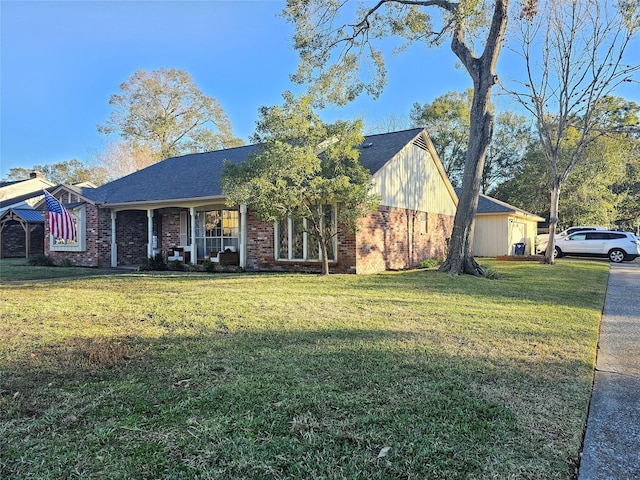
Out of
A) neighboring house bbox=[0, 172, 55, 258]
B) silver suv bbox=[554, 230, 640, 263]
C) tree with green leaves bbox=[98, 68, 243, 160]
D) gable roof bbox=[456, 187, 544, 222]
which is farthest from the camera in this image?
tree with green leaves bbox=[98, 68, 243, 160]

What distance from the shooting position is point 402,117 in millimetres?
36625

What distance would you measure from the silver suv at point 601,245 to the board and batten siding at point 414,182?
23.5 ft

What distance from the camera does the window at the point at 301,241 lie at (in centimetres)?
1280

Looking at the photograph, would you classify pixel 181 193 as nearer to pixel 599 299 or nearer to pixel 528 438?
pixel 599 299

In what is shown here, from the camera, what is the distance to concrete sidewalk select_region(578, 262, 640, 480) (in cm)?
241

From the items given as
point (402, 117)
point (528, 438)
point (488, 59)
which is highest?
point (402, 117)

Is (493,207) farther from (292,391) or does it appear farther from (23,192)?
(23,192)

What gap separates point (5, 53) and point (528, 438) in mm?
18398

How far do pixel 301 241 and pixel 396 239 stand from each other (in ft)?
11.7

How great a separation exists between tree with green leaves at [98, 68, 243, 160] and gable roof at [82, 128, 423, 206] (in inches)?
668

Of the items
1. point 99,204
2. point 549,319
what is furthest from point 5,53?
point 549,319

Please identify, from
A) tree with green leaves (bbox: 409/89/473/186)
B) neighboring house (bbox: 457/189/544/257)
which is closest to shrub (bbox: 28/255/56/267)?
neighboring house (bbox: 457/189/544/257)

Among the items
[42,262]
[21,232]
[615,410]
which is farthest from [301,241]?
[21,232]

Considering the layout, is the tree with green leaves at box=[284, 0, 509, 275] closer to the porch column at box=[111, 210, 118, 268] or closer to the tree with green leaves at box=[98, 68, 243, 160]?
the porch column at box=[111, 210, 118, 268]
